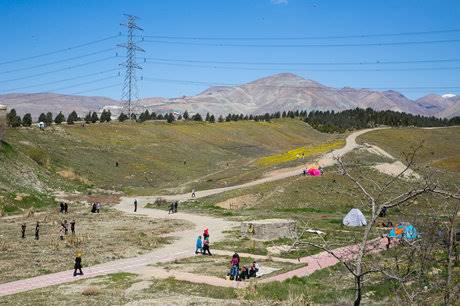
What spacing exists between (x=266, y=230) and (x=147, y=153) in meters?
68.6

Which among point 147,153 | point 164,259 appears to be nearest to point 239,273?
point 164,259

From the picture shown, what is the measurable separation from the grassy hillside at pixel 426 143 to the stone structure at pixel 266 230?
49863mm

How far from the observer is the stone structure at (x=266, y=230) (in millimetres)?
40312

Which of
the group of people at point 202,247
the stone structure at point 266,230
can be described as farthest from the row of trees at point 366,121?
the group of people at point 202,247

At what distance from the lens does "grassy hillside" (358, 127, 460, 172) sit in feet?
299

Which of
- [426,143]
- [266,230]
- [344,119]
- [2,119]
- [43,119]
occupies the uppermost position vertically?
[344,119]

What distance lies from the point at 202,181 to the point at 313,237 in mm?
45578

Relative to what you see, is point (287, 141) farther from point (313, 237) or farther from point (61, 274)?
point (61, 274)

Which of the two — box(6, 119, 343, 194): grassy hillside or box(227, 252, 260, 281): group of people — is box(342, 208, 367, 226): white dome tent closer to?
box(227, 252, 260, 281): group of people

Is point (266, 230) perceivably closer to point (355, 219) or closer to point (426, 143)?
point (355, 219)

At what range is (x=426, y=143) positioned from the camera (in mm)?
109875

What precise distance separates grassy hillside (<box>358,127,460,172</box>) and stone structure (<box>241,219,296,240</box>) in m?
49.9

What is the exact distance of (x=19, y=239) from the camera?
40.1m

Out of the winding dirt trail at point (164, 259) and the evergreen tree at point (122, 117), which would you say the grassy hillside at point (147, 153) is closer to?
the evergreen tree at point (122, 117)
